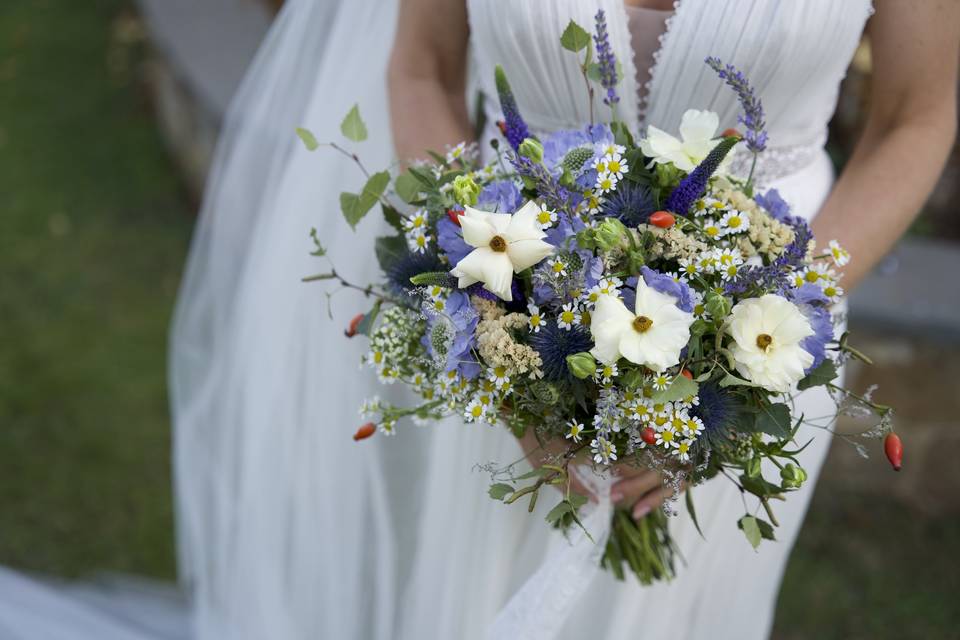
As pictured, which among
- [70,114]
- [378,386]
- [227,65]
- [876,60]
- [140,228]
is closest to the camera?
[876,60]

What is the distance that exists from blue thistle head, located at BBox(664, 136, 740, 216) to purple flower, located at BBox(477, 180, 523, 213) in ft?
0.68

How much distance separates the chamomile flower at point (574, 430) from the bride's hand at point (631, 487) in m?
0.17

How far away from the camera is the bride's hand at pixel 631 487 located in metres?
1.55

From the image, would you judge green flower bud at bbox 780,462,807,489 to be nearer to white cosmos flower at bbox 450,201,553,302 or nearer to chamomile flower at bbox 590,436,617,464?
chamomile flower at bbox 590,436,617,464

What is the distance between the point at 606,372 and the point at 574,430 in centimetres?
10

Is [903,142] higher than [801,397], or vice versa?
[903,142]

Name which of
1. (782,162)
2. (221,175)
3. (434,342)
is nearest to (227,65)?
(221,175)

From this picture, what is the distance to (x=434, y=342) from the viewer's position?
131 cm

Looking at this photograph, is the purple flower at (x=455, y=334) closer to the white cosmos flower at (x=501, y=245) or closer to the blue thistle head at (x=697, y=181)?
the white cosmos flower at (x=501, y=245)

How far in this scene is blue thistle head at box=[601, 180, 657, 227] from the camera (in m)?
1.29

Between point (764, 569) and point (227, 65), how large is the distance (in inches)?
114

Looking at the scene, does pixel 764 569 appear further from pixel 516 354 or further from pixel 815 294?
pixel 516 354

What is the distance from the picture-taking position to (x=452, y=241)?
132 centimetres

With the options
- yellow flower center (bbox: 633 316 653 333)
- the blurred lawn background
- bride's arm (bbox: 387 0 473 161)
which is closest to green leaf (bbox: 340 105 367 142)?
bride's arm (bbox: 387 0 473 161)
